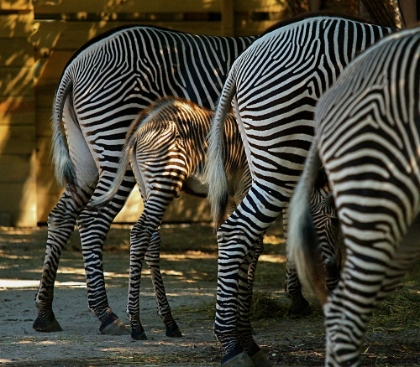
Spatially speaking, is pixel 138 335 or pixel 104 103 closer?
pixel 138 335

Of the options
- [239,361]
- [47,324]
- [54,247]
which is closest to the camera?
[239,361]

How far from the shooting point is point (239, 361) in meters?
5.02

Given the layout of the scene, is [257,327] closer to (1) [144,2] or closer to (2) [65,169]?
(2) [65,169]

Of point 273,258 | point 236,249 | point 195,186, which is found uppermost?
point 195,186

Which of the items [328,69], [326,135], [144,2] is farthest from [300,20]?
[144,2]

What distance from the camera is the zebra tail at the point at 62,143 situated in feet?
21.9

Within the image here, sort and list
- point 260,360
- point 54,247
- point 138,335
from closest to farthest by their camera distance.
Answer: point 260,360 → point 138,335 → point 54,247

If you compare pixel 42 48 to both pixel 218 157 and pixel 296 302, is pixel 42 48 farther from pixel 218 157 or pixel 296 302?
pixel 218 157

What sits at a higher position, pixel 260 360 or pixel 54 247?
pixel 54 247

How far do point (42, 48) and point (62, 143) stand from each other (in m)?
4.99

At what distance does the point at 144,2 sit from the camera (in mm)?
11594

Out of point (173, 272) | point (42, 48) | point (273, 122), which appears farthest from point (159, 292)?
point (42, 48)

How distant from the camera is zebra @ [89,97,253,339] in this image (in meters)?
6.15

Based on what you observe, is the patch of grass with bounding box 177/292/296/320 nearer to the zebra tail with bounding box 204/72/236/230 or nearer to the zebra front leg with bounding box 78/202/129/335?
the zebra front leg with bounding box 78/202/129/335
